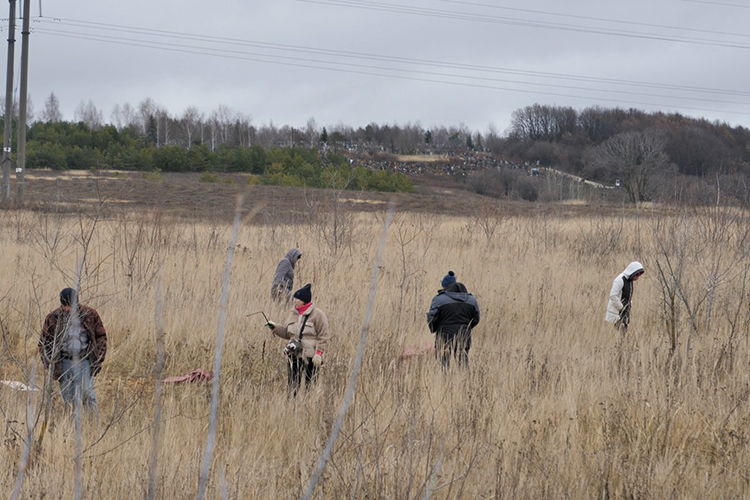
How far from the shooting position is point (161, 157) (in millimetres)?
45781

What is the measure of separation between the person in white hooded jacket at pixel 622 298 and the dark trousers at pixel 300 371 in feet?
13.5

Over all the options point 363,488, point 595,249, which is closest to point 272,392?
point 363,488

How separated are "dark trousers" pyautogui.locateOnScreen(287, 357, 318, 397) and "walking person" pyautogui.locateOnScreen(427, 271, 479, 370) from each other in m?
1.38

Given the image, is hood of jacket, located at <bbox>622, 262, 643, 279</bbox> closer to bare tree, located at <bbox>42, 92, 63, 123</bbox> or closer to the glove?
the glove

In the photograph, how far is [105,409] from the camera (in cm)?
542

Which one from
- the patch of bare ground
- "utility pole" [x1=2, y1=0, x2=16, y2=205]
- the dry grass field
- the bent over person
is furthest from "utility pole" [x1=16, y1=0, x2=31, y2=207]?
the bent over person

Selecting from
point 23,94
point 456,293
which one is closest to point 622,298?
point 456,293

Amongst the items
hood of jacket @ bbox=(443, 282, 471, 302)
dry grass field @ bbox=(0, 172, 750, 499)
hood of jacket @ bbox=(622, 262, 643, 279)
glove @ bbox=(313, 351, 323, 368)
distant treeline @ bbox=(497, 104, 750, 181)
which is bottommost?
dry grass field @ bbox=(0, 172, 750, 499)

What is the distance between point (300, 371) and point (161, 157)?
1689 inches

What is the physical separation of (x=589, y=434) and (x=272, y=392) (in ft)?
8.60

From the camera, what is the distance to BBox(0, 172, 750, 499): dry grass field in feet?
12.8

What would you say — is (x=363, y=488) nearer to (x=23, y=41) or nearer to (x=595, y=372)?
(x=595, y=372)

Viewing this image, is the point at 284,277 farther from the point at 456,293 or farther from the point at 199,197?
the point at 199,197

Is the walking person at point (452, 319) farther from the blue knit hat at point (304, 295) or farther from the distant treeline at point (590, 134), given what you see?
the distant treeline at point (590, 134)
